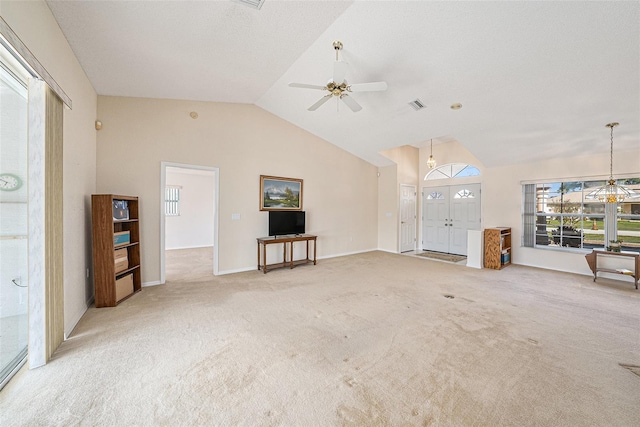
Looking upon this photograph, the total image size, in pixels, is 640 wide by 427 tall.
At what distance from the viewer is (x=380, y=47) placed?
3137 millimetres

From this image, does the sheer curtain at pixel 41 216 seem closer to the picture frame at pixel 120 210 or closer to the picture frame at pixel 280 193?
the picture frame at pixel 120 210

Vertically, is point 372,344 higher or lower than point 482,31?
lower

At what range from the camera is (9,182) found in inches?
81.7

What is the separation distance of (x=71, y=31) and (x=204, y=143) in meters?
2.18

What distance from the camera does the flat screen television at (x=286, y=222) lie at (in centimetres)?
523

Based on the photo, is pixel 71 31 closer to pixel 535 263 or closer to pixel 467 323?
pixel 467 323

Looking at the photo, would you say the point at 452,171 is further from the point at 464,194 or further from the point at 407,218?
the point at 407,218

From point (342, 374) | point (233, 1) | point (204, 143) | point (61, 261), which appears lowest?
point (342, 374)

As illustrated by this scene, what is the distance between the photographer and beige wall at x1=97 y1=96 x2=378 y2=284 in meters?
3.95

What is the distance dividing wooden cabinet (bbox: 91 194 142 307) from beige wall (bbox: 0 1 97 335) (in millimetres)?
138

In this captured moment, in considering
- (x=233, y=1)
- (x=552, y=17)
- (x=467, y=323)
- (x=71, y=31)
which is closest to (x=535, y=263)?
(x=467, y=323)

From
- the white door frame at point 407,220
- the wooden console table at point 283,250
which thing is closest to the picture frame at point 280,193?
the wooden console table at point 283,250

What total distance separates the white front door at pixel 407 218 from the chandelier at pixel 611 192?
3761 millimetres

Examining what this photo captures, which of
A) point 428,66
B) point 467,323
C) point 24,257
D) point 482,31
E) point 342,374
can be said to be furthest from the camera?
point 428,66
